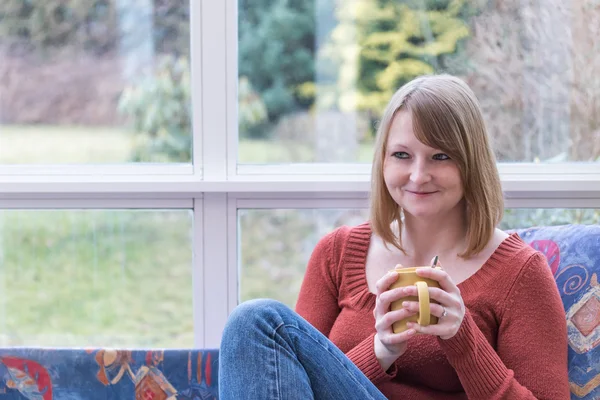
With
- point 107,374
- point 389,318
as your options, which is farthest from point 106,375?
point 389,318

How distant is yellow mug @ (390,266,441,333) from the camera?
1329 mm

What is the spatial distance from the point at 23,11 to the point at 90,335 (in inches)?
39.3

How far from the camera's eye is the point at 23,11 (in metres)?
2.15

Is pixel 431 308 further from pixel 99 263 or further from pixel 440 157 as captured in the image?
pixel 99 263

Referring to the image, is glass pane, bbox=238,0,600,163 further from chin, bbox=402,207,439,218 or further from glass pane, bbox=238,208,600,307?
chin, bbox=402,207,439,218

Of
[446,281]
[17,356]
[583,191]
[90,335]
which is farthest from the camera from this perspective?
[90,335]

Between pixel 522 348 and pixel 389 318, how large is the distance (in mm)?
300

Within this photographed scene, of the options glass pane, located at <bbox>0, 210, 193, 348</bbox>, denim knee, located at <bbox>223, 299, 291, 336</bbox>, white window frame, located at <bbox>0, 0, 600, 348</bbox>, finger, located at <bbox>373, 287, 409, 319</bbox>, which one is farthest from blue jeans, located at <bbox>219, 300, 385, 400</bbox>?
glass pane, located at <bbox>0, 210, 193, 348</bbox>

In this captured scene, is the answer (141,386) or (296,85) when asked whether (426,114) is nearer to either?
(296,85)

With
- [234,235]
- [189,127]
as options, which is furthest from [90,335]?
[189,127]

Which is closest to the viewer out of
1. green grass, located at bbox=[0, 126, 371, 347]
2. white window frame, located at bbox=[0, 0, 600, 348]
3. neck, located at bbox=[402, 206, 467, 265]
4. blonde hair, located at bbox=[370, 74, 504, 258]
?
blonde hair, located at bbox=[370, 74, 504, 258]

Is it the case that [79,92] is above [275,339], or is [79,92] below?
above

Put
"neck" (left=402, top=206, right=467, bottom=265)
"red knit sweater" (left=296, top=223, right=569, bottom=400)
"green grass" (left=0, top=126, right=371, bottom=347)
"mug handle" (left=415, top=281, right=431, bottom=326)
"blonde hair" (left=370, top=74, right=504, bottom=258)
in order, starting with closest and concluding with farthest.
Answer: "mug handle" (left=415, top=281, right=431, bottom=326) < "red knit sweater" (left=296, top=223, right=569, bottom=400) < "blonde hair" (left=370, top=74, right=504, bottom=258) < "neck" (left=402, top=206, right=467, bottom=265) < "green grass" (left=0, top=126, right=371, bottom=347)

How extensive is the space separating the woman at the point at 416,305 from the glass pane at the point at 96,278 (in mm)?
602
